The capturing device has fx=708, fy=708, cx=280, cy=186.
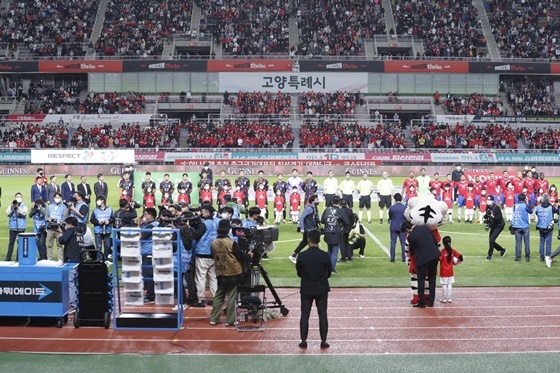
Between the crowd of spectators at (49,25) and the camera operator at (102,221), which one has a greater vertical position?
the crowd of spectators at (49,25)

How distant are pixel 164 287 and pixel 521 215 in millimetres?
10058

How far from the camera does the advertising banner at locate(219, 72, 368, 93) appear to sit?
5772cm

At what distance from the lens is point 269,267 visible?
17375 mm

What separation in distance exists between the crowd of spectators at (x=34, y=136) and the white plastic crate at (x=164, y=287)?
37.5 m

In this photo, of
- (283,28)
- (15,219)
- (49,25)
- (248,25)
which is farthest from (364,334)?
(49,25)

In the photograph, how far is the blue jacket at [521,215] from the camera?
17438 mm

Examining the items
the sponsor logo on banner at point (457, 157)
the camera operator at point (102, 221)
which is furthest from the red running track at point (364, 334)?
the sponsor logo on banner at point (457, 157)

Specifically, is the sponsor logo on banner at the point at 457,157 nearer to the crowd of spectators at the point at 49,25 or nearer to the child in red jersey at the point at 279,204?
the child in red jersey at the point at 279,204

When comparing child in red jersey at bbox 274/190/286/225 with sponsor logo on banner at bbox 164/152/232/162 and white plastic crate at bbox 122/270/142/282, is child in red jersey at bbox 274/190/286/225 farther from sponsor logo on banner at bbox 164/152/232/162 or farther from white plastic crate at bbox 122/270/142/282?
sponsor logo on banner at bbox 164/152/232/162

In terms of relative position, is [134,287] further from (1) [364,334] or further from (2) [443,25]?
(2) [443,25]

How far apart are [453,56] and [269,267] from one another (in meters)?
45.1

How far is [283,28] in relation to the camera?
60.6 m

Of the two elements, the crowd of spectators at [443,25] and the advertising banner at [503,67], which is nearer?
the advertising banner at [503,67]

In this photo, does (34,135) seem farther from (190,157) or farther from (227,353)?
(227,353)
